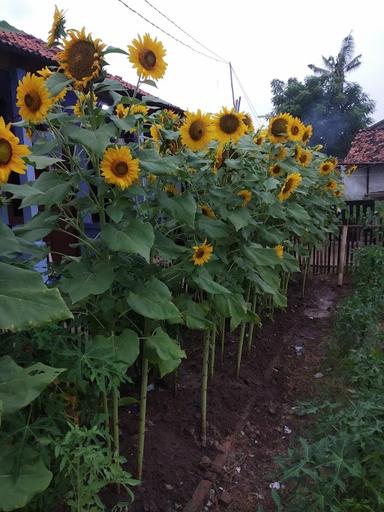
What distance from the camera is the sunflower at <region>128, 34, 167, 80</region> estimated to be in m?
1.92

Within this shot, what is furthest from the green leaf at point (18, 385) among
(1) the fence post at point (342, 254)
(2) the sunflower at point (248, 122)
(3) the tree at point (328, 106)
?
(3) the tree at point (328, 106)

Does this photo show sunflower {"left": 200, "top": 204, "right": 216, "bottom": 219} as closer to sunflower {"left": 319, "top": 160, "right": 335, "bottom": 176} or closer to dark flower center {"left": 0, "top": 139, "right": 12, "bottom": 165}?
dark flower center {"left": 0, "top": 139, "right": 12, "bottom": 165}

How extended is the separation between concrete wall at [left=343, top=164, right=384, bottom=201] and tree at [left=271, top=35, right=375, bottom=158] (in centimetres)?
1100

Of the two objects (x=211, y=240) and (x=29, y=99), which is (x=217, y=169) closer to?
(x=211, y=240)

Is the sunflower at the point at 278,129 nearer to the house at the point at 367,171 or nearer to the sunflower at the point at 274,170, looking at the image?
the sunflower at the point at 274,170

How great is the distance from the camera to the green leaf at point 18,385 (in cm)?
119

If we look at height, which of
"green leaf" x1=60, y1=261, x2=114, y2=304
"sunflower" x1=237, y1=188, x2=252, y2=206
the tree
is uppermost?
the tree

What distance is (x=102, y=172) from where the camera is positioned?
1.85 metres

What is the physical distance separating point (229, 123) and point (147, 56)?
723mm

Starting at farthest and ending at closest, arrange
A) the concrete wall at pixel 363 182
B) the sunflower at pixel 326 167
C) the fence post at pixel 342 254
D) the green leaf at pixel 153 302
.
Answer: the concrete wall at pixel 363 182 < the fence post at pixel 342 254 < the sunflower at pixel 326 167 < the green leaf at pixel 153 302

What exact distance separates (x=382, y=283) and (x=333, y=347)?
4.24ft

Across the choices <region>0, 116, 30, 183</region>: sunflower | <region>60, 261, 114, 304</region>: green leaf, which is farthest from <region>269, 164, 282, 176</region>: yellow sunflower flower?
<region>0, 116, 30, 183</region>: sunflower

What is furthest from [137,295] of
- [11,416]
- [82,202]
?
[11,416]

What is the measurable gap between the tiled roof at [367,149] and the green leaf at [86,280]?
58.1 feet
